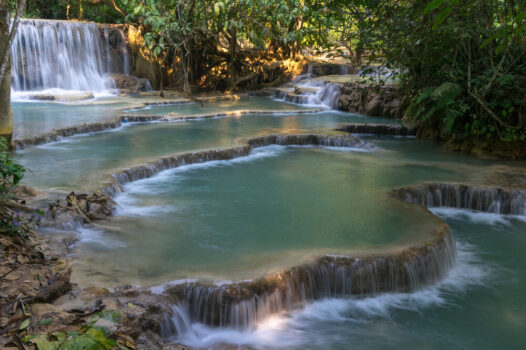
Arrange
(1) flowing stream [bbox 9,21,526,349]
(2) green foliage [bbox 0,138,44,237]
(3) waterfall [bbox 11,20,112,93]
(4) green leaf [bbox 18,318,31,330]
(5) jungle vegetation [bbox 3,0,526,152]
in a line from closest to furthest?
1. (4) green leaf [bbox 18,318,31,330]
2. (2) green foliage [bbox 0,138,44,237]
3. (1) flowing stream [bbox 9,21,526,349]
4. (5) jungle vegetation [bbox 3,0,526,152]
5. (3) waterfall [bbox 11,20,112,93]

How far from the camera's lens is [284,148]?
11180 millimetres

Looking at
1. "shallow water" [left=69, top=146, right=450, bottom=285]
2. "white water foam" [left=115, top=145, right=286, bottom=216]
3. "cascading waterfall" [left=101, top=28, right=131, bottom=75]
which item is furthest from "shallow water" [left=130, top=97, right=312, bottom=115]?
"shallow water" [left=69, top=146, right=450, bottom=285]

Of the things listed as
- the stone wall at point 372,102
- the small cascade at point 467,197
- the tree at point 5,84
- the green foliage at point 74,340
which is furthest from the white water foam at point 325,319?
the stone wall at point 372,102

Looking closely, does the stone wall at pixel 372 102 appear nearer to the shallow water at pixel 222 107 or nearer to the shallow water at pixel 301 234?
the shallow water at pixel 222 107

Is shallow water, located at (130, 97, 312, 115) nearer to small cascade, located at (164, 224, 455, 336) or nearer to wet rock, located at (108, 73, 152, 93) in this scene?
wet rock, located at (108, 73, 152, 93)

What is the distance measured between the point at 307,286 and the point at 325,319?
359 mm

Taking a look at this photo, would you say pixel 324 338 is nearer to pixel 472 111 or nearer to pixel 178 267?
pixel 178 267

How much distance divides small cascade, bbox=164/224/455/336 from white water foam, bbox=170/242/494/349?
0.21ft

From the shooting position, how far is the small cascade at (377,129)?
13023 mm

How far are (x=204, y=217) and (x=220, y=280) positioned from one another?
2.06 metres

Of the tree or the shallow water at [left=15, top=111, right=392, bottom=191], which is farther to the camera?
the shallow water at [left=15, top=111, right=392, bottom=191]

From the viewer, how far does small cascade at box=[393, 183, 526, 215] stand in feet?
24.9

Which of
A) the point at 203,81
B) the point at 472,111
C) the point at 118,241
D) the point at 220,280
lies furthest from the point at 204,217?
the point at 203,81

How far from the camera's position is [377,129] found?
13.3 metres
